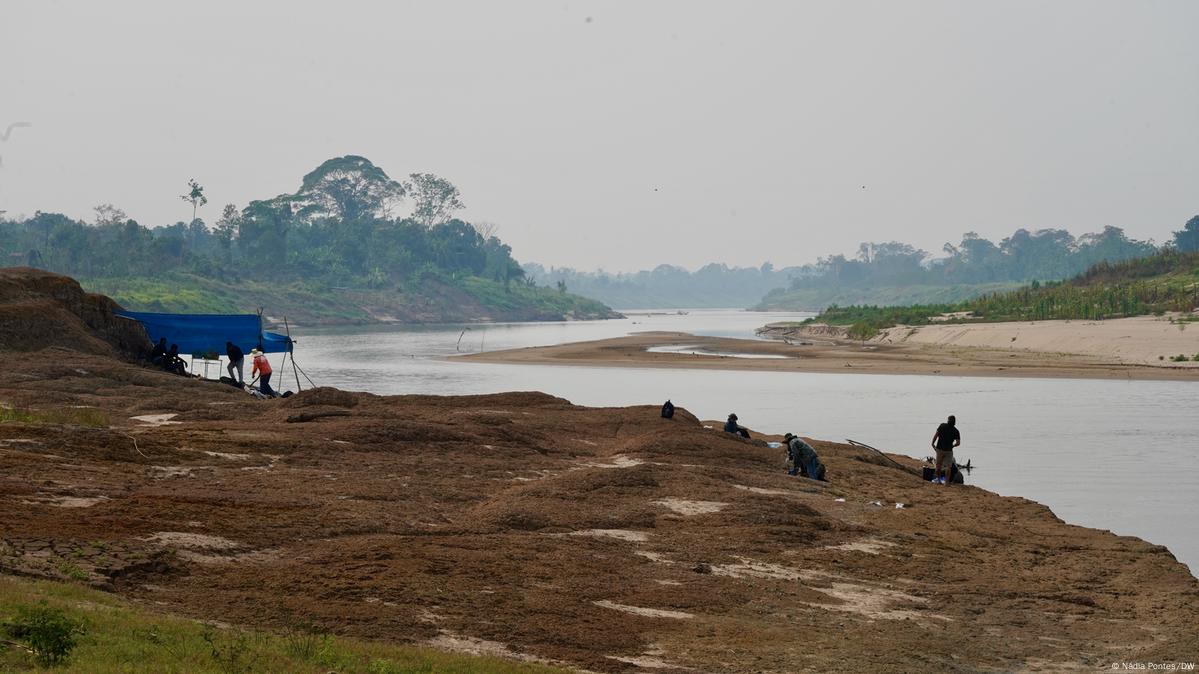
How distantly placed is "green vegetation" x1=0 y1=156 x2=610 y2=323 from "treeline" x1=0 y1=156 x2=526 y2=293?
7.7 inches

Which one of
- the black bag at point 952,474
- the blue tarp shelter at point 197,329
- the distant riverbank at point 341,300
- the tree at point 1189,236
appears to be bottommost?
the black bag at point 952,474

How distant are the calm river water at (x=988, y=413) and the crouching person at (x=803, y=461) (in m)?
4.56

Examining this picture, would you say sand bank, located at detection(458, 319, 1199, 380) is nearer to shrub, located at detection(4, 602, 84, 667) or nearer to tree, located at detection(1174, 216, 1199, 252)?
shrub, located at detection(4, 602, 84, 667)

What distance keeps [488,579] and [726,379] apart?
4488 centimetres

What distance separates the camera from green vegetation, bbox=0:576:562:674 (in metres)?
7.55

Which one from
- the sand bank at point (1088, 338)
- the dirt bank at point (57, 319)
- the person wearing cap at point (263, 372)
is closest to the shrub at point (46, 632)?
the person wearing cap at point (263, 372)

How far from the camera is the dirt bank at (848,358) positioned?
5394cm

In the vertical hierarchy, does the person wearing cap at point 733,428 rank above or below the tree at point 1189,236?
below

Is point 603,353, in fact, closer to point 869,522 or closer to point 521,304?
point 869,522

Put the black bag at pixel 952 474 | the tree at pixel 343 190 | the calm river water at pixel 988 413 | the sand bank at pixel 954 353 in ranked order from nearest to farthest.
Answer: the calm river water at pixel 988 413 → the black bag at pixel 952 474 → the sand bank at pixel 954 353 → the tree at pixel 343 190

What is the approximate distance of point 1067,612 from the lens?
1313cm

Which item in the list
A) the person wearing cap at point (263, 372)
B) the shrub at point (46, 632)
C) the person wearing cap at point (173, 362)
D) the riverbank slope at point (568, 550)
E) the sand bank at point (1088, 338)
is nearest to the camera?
the shrub at point (46, 632)

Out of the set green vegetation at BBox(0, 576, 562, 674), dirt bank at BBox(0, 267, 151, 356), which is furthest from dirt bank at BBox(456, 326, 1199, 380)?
green vegetation at BBox(0, 576, 562, 674)

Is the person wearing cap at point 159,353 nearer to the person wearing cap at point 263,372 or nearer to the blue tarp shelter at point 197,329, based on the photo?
the blue tarp shelter at point 197,329
